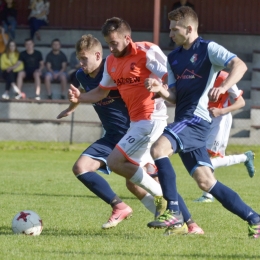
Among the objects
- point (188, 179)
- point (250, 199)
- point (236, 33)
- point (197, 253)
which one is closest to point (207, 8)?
point (236, 33)

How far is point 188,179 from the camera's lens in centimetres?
1323

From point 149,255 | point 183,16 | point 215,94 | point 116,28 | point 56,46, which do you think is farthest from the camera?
point 56,46

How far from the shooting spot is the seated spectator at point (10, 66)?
2055cm

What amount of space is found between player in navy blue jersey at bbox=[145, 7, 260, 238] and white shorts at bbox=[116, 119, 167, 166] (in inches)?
27.8

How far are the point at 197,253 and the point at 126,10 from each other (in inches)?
751

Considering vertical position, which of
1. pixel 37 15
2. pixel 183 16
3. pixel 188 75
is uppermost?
pixel 183 16

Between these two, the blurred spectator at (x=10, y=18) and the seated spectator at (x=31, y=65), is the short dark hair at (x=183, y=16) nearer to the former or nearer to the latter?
the seated spectator at (x=31, y=65)

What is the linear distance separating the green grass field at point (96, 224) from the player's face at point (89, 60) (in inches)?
63.3

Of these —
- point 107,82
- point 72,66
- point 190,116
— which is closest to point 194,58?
point 190,116

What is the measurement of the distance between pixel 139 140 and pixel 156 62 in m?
0.76

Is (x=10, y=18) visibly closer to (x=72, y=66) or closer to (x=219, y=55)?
(x=72, y=66)

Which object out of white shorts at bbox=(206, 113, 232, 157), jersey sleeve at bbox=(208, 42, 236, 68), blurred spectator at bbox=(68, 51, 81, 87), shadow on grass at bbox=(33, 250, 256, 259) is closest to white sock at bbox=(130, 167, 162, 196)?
jersey sleeve at bbox=(208, 42, 236, 68)

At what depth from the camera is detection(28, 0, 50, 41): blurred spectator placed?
22.5 metres

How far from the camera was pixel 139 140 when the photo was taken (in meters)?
7.18
